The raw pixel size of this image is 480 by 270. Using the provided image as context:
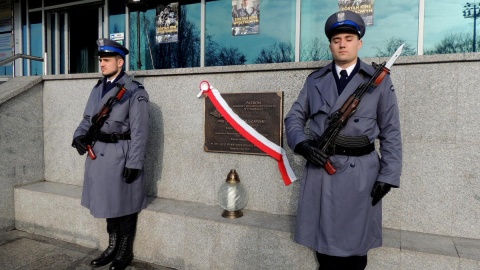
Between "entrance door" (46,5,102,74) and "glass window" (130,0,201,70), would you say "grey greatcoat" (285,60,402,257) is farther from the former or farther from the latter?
"entrance door" (46,5,102,74)

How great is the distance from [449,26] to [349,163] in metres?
4.54

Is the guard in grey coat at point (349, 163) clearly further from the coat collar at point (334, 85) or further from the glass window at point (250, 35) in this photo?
the glass window at point (250, 35)

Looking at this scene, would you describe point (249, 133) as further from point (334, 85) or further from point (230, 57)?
point (230, 57)

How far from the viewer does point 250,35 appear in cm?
686

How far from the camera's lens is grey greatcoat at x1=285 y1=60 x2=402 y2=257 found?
2.25 meters

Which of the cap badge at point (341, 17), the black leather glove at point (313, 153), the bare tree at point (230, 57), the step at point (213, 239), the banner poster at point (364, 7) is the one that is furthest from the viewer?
the bare tree at point (230, 57)

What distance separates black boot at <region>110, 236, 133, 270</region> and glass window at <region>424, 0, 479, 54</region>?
5.29 m

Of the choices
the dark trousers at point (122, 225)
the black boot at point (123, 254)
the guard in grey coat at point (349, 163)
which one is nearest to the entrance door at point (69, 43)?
the dark trousers at point (122, 225)

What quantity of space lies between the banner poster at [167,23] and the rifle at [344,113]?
6.24 meters

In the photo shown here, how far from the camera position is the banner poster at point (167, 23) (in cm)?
774

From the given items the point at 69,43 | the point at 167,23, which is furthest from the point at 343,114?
the point at 69,43

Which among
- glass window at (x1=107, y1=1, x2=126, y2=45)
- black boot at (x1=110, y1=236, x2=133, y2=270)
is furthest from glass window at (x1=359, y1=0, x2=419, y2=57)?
glass window at (x1=107, y1=1, x2=126, y2=45)

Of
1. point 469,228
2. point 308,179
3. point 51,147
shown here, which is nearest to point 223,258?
point 308,179

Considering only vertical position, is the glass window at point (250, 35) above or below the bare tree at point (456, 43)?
above
